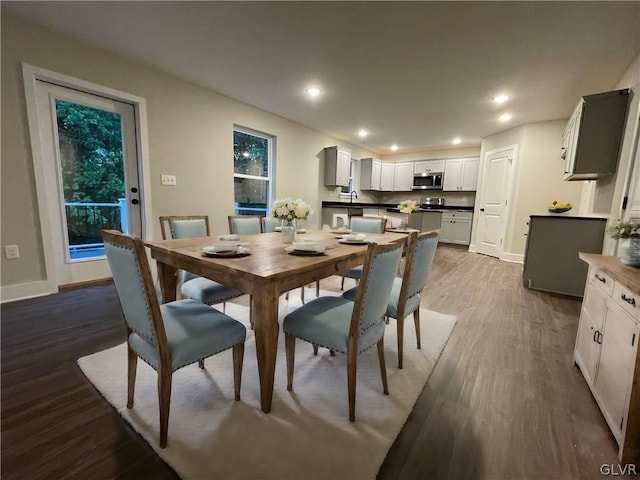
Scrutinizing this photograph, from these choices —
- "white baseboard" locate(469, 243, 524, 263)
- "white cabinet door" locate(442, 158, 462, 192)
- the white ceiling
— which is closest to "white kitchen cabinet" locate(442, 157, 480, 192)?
"white cabinet door" locate(442, 158, 462, 192)

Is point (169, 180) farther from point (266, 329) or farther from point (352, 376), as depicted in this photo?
point (352, 376)

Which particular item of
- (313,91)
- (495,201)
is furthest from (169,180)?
(495,201)

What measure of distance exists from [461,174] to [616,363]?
6.34 metres

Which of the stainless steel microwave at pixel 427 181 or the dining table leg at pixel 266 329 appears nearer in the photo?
the dining table leg at pixel 266 329

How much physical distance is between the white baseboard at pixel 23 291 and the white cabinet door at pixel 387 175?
7144 mm

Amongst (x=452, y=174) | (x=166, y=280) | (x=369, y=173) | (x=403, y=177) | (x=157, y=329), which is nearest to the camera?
(x=157, y=329)

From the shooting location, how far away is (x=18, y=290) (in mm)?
2453

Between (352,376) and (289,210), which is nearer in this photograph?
(352,376)

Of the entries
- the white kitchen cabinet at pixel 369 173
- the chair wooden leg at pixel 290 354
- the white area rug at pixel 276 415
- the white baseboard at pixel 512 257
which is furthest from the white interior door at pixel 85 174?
the white baseboard at pixel 512 257

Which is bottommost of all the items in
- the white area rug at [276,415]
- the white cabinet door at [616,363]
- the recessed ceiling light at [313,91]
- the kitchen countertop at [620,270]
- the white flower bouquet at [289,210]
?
the white area rug at [276,415]

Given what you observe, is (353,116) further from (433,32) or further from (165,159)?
(165,159)

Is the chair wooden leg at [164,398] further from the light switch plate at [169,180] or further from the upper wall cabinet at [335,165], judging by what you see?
the upper wall cabinet at [335,165]

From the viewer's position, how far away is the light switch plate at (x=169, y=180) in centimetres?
328

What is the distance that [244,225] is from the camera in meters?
2.69
